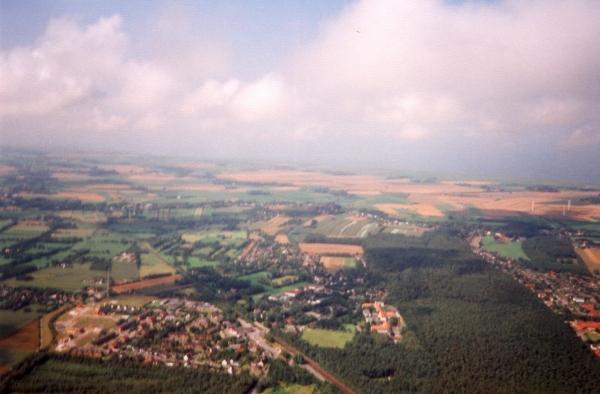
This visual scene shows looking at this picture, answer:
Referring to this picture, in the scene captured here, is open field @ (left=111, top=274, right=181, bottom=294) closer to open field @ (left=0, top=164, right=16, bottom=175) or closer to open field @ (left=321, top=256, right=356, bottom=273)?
open field @ (left=321, top=256, right=356, bottom=273)

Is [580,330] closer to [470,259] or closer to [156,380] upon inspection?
[470,259]

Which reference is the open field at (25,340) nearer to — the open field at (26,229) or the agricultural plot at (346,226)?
the open field at (26,229)

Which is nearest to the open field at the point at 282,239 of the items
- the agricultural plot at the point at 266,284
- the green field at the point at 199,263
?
the green field at the point at 199,263

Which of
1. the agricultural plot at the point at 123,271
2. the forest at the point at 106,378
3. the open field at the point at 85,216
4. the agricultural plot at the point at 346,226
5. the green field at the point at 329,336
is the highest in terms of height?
the agricultural plot at the point at 346,226

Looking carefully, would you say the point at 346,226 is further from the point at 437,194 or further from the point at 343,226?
the point at 437,194

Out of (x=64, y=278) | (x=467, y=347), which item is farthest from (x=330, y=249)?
(x=64, y=278)

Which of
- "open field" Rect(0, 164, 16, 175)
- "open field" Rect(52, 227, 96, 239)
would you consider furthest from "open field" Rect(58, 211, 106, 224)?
"open field" Rect(0, 164, 16, 175)
